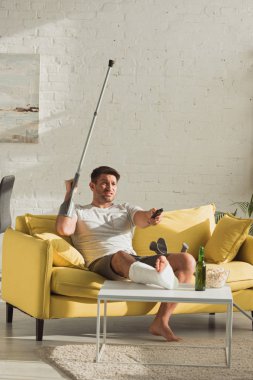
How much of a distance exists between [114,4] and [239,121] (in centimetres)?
149

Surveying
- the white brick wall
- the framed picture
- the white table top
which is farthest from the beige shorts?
the framed picture

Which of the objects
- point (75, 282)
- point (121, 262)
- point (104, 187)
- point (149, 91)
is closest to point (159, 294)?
point (121, 262)

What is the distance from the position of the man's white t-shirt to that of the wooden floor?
460 millimetres

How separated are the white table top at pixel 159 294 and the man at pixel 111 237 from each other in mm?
174

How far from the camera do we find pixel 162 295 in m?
4.25

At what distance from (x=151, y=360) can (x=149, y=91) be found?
3564 mm

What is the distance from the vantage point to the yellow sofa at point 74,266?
4.81 meters

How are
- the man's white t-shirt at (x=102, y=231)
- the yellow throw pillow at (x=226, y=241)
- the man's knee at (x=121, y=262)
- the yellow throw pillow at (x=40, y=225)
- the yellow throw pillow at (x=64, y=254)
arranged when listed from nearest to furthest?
the man's knee at (x=121, y=262), the yellow throw pillow at (x=64, y=254), the man's white t-shirt at (x=102, y=231), the yellow throw pillow at (x=40, y=225), the yellow throw pillow at (x=226, y=241)

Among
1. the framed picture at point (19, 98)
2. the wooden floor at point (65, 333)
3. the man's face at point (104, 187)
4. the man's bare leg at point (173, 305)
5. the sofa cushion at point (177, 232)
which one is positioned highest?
the framed picture at point (19, 98)

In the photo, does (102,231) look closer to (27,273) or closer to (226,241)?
(27,273)

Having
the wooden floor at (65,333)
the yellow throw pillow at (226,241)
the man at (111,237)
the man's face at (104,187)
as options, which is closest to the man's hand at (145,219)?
the man at (111,237)

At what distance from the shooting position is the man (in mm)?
4844

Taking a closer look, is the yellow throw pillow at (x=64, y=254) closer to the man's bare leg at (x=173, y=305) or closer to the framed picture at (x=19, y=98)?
the man's bare leg at (x=173, y=305)

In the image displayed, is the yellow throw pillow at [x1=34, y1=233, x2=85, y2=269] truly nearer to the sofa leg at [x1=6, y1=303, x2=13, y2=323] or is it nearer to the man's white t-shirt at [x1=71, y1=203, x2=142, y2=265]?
the man's white t-shirt at [x1=71, y1=203, x2=142, y2=265]
